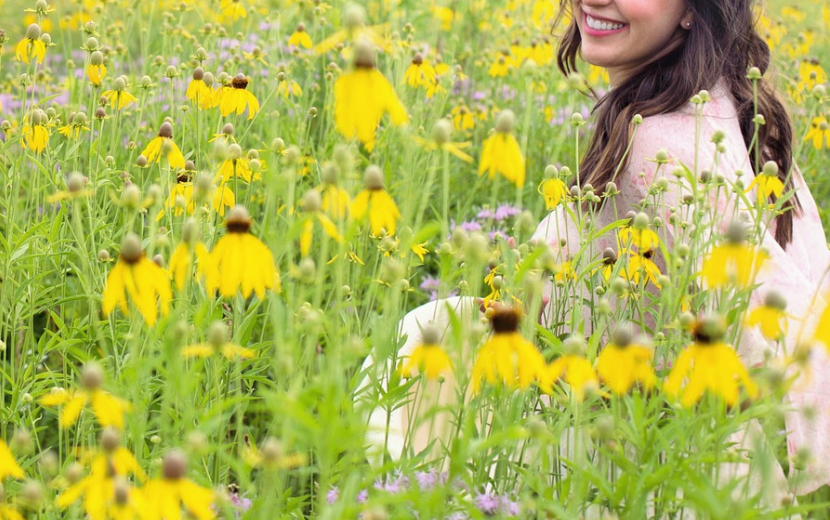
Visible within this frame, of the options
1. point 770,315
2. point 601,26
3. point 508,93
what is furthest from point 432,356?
point 508,93

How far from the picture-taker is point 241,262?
1298mm

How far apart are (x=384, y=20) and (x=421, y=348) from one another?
347 cm

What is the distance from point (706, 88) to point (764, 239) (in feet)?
1.87

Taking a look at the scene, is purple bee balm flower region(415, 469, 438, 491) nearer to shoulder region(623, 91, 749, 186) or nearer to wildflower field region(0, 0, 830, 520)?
wildflower field region(0, 0, 830, 520)

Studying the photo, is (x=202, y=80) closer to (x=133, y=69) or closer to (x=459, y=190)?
(x=459, y=190)

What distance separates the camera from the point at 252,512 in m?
1.26

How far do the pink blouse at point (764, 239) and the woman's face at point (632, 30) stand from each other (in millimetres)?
202

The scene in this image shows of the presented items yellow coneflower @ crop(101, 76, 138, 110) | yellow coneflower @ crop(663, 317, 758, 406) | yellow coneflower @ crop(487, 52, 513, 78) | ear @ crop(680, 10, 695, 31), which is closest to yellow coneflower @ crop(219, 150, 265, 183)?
yellow coneflower @ crop(101, 76, 138, 110)

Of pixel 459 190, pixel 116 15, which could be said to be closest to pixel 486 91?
pixel 459 190

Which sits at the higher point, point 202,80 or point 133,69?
point 202,80

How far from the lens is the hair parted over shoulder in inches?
95.5

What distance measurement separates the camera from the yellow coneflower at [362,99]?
47.4 inches

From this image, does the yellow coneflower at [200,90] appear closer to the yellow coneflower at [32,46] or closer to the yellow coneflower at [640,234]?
the yellow coneflower at [32,46]

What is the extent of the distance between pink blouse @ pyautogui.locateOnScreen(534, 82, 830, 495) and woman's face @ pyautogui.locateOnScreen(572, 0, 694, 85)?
0.20 metres
